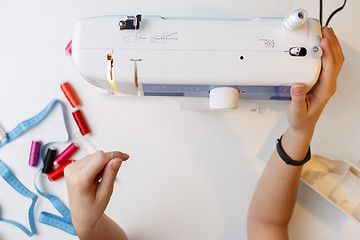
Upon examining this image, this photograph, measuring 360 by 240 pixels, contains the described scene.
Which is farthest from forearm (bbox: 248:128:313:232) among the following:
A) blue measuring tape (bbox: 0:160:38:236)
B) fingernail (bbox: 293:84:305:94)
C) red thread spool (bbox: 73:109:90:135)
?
blue measuring tape (bbox: 0:160:38:236)

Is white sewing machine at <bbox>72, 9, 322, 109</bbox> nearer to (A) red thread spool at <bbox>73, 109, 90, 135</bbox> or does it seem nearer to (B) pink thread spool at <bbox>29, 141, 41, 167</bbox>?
(A) red thread spool at <bbox>73, 109, 90, 135</bbox>

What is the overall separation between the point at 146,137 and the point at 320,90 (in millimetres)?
506

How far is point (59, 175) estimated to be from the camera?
871 mm

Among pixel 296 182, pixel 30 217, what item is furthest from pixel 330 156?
pixel 30 217

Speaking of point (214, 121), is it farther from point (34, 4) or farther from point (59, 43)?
point (34, 4)

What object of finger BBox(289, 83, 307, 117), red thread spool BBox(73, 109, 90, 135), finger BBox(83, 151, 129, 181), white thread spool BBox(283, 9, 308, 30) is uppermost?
white thread spool BBox(283, 9, 308, 30)

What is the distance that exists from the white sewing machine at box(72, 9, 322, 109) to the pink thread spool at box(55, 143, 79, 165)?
14.0 inches

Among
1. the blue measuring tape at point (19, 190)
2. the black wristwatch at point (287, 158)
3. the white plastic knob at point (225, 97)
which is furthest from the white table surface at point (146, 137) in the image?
the white plastic knob at point (225, 97)

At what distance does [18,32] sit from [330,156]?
1046 millimetres

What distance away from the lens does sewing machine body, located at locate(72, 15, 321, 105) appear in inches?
22.8

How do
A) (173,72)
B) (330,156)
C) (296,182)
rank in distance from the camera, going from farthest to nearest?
(330,156) < (296,182) < (173,72)

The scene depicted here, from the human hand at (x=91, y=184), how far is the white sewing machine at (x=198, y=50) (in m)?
0.18

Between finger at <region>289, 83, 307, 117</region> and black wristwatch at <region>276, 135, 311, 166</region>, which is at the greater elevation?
finger at <region>289, 83, 307, 117</region>

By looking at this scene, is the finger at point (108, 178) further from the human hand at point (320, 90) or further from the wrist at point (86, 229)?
the human hand at point (320, 90)
